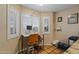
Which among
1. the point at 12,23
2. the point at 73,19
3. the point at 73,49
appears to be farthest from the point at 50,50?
the point at 12,23

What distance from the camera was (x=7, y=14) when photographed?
60.3 inches

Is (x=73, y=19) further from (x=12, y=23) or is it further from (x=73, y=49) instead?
(x=12, y=23)

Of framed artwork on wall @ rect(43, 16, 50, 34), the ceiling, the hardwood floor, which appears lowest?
the hardwood floor

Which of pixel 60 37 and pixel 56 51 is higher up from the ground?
pixel 60 37

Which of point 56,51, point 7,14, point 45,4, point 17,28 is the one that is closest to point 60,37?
point 56,51

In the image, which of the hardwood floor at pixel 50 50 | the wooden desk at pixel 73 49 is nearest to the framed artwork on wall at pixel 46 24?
the hardwood floor at pixel 50 50

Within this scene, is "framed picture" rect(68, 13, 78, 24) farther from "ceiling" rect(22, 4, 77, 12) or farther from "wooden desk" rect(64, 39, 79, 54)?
"wooden desk" rect(64, 39, 79, 54)

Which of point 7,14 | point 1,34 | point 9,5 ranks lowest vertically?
point 1,34

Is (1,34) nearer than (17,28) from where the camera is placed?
Yes

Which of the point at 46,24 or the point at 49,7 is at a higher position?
the point at 49,7

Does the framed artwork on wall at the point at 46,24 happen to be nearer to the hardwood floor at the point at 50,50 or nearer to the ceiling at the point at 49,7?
the ceiling at the point at 49,7

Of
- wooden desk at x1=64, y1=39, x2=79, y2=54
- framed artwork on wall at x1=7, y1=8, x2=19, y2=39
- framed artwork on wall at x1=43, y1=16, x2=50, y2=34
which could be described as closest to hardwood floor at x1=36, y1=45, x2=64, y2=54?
wooden desk at x1=64, y1=39, x2=79, y2=54
